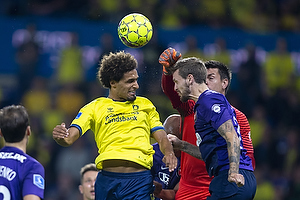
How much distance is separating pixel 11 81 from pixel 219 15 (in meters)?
5.33

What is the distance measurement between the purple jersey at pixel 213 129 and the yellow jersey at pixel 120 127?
648 mm

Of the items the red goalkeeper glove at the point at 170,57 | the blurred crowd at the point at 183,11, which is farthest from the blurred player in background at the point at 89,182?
the blurred crowd at the point at 183,11

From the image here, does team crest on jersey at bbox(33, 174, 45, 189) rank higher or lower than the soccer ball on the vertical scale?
lower

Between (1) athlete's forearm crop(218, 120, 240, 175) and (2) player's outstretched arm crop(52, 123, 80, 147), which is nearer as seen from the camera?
(1) athlete's forearm crop(218, 120, 240, 175)

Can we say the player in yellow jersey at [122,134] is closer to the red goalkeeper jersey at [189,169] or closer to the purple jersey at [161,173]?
the red goalkeeper jersey at [189,169]

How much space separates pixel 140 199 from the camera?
17.9ft

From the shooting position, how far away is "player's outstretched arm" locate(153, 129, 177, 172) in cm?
528

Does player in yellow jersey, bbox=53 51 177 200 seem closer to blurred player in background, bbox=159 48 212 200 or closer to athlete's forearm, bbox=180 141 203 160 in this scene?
athlete's forearm, bbox=180 141 203 160

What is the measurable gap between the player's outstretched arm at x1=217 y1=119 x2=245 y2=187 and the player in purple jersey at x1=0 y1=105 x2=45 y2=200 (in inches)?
64.0

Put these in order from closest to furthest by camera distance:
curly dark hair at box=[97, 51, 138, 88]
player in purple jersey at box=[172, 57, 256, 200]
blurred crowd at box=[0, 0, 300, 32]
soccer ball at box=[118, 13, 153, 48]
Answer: player in purple jersey at box=[172, 57, 256, 200], curly dark hair at box=[97, 51, 138, 88], soccer ball at box=[118, 13, 153, 48], blurred crowd at box=[0, 0, 300, 32]

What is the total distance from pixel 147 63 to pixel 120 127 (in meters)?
5.59

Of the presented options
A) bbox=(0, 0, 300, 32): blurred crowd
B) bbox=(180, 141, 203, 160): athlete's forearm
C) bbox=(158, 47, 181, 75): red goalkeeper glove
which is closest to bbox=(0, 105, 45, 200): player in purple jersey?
bbox=(180, 141, 203, 160): athlete's forearm

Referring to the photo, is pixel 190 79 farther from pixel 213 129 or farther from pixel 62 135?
pixel 62 135

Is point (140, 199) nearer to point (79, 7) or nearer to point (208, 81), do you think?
point (208, 81)
